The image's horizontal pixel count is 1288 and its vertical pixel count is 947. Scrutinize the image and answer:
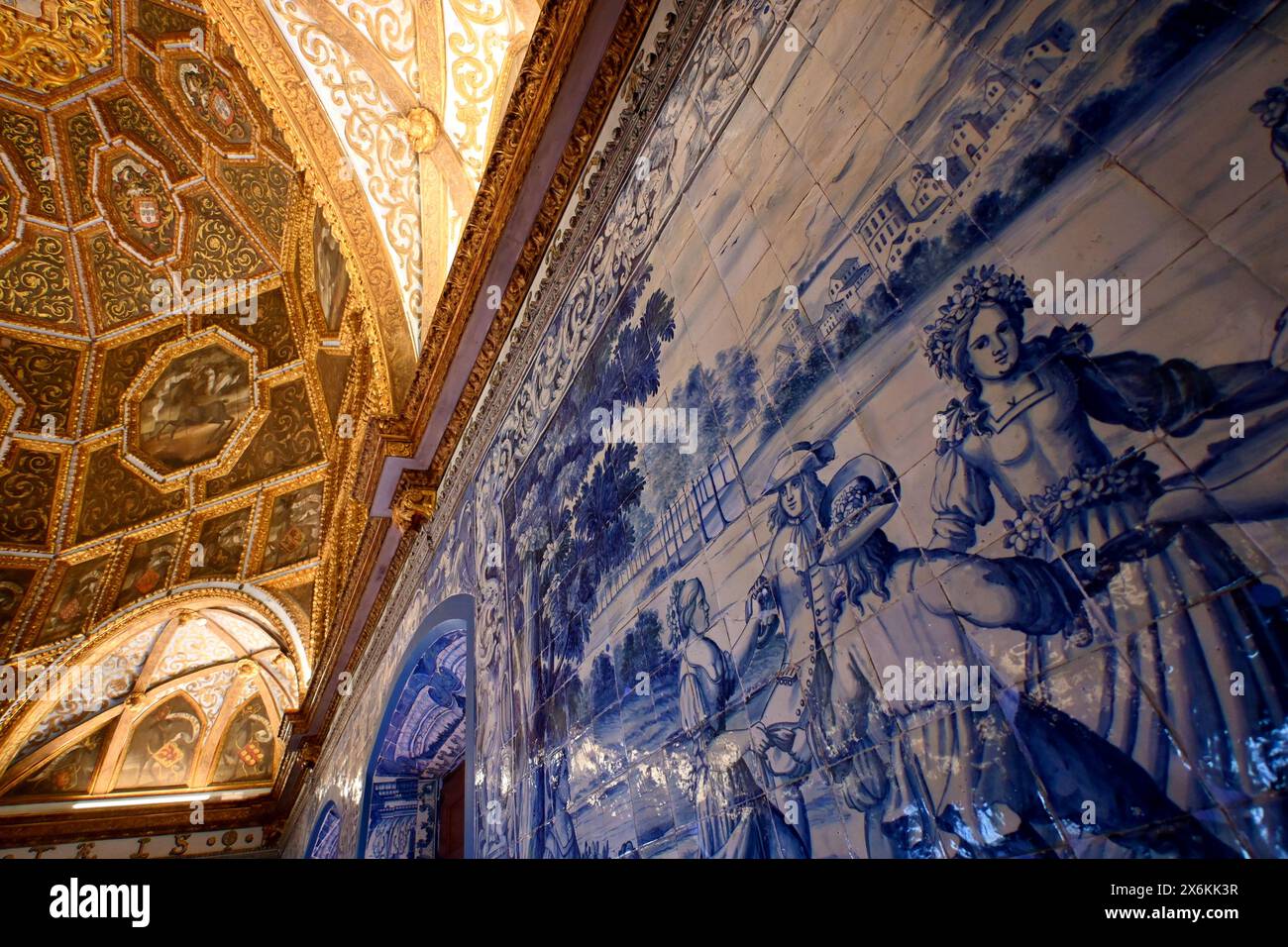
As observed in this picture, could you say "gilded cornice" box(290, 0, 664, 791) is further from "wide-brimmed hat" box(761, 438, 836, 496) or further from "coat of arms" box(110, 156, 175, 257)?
"coat of arms" box(110, 156, 175, 257)

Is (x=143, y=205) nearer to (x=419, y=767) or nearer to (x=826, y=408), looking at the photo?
(x=419, y=767)

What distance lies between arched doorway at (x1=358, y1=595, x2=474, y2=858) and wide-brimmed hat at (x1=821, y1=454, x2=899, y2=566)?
4246mm

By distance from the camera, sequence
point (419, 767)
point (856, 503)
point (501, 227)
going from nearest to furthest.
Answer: point (856, 503)
point (501, 227)
point (419, 767)

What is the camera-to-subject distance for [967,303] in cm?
121

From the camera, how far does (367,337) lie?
6199mm

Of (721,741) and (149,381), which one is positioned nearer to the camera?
(721,741)

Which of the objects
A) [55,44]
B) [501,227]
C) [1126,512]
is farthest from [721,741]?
[55,44]

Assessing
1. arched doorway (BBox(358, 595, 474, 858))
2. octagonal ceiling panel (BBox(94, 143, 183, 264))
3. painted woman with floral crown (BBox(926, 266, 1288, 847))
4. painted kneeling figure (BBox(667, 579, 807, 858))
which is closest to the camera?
painted woman with floral crown (BBox(926, 266, 1288, 847))

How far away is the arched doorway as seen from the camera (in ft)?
17.9

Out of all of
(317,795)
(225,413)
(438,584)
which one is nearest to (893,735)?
(438,584)

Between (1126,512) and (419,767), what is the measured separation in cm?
660

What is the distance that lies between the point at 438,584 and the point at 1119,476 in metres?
4.53

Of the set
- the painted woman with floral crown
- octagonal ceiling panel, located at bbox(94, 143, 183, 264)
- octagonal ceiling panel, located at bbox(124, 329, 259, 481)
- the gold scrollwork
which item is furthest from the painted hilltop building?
octagonal ceiling panel, located at bbox(124, 329, 259, 481)

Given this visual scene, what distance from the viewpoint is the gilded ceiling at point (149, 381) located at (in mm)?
8633
